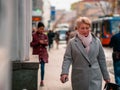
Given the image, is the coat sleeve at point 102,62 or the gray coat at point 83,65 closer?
the gray coat at point 83,65

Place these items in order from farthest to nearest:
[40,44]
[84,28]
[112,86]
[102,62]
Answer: [40,44] < [102,62] < [84,28] < [112,86]

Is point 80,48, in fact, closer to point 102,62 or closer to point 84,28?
point 84,28

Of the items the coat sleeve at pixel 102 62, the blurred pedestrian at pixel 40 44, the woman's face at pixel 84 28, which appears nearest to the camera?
the woman's face at pixel 84 28

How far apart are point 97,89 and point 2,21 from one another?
3648mm

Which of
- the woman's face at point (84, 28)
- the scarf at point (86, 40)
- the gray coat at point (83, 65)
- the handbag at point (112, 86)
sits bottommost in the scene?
the handbag at point (112, 86)

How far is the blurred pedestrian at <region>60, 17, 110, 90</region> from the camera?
16.2 ft

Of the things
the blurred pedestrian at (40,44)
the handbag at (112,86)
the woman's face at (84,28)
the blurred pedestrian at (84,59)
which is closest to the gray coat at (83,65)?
the blurred pedestrian at (84,59)

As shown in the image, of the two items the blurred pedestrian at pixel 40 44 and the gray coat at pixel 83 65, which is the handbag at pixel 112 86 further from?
the blurred pedestrian at pixel 40 44

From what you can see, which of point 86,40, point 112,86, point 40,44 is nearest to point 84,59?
point 86,40

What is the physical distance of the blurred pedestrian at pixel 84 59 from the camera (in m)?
4.93

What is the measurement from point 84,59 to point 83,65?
0.25 ft

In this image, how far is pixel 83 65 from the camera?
16.2ft

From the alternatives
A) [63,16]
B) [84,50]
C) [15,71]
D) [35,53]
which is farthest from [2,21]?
[63,16]

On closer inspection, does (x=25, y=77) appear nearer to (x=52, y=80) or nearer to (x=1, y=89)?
(x=52, y=80)
